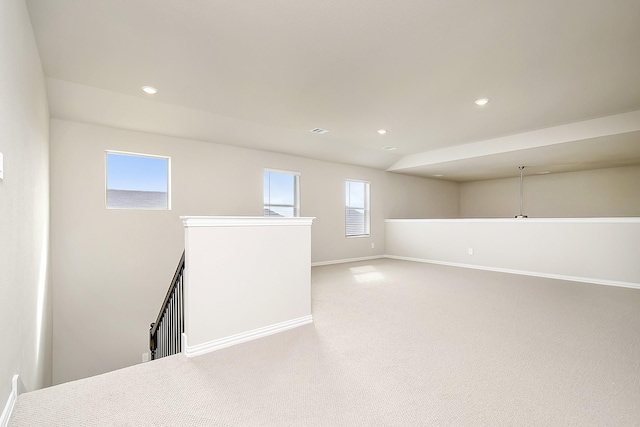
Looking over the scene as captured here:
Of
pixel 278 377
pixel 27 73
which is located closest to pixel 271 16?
pixel 27 73

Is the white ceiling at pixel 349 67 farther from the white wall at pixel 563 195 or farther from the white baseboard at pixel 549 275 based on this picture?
the white wall at pixel 563 195

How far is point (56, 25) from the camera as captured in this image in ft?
7.55

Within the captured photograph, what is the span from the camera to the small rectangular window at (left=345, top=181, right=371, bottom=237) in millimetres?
7246

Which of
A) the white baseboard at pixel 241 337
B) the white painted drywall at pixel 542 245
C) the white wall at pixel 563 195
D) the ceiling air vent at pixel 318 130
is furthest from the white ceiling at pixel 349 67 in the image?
the white baseboard at pixel 241 337

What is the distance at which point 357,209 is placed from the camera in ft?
24.5

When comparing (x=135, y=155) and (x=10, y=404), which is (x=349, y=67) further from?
(x=135, y=155)

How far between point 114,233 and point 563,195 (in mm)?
10114

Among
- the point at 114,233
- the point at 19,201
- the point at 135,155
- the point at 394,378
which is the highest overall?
the point at 135,155

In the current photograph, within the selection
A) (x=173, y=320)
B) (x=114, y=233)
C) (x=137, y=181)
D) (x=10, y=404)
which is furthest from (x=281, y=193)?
(x=10, y=404)

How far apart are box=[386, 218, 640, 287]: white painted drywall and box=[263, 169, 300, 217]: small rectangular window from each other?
3.07m

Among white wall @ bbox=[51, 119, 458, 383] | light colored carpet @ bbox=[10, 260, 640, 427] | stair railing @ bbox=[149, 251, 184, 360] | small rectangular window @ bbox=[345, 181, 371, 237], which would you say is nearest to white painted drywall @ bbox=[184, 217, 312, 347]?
light colored carpet @ bbox=[10, 260, 640, 427]

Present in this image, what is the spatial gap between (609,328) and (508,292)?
137cm

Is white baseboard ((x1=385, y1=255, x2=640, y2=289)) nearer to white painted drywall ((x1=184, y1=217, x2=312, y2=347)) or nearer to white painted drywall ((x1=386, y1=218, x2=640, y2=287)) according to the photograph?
white painted drywall ((x1=386, y1=218, x2=640, y2=287))

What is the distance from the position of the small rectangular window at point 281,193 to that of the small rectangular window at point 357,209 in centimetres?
144
